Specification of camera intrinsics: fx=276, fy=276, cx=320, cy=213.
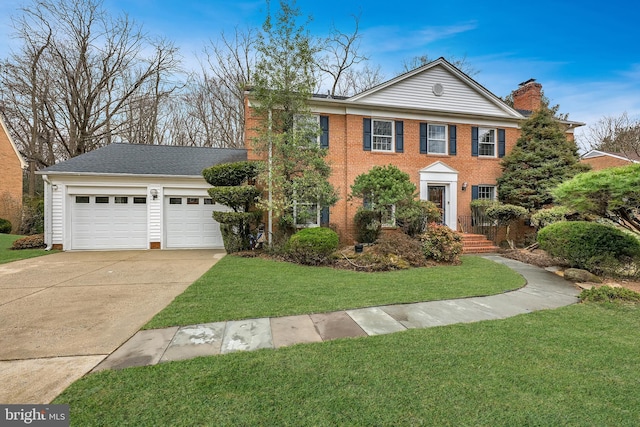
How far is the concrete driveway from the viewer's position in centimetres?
253

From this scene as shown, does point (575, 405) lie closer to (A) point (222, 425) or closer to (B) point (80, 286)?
(A) point (222, 425)

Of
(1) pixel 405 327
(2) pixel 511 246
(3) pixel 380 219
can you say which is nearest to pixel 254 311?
(1) pixel 405 327

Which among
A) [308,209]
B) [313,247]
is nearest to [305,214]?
[308,209]

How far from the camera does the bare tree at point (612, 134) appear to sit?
19172 mm

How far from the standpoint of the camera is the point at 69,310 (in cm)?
418

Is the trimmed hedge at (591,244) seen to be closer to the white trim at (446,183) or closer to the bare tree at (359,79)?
the white trim at (446,183)

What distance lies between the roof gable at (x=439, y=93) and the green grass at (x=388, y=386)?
34.0ft

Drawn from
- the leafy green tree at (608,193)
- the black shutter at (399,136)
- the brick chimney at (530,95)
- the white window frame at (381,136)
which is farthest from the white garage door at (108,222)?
the brick chimney at (530,95)

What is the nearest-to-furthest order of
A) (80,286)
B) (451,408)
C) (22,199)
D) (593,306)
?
(451,408) < (593,306) < (80,286) < (22,199)

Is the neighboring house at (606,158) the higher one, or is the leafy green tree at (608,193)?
the neighboring house at (606,158)

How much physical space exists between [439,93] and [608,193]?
7.80 metres

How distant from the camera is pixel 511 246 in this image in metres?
10.8

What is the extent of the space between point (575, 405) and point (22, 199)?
77.0ft

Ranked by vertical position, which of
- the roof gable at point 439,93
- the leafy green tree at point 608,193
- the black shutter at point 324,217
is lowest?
the black shutter at point 324,217
